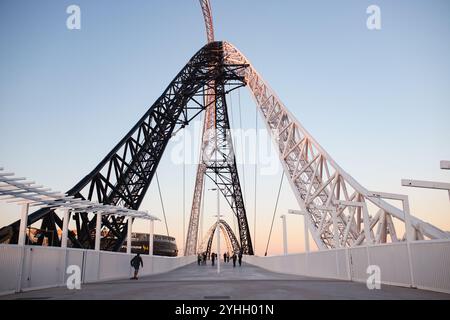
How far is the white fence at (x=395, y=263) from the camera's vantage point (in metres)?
11.0

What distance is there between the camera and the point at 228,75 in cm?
3578

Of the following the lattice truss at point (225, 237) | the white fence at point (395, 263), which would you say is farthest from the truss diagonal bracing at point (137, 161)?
the lattice truss at point (225, 237)

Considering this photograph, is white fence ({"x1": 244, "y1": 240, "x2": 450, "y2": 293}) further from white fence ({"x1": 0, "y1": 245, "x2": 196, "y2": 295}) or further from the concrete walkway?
white fence ({"x1": 0, "y1": 245, "x2": 196, "y2": 295})

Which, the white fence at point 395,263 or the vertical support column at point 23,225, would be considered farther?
the vertical support column at point 23,225

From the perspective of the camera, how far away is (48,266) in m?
14.2

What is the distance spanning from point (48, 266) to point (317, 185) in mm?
25221

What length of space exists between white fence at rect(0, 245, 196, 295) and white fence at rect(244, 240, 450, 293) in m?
12.1

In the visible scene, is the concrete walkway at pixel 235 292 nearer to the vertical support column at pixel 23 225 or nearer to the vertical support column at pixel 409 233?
the vertical support column at pixel 409 233

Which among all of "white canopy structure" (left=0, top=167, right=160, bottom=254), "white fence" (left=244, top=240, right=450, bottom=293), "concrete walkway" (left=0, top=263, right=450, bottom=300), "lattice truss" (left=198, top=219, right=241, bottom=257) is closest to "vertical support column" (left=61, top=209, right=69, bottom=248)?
"white canopy structure" (left=0, top=167, right=160, bottom=254)

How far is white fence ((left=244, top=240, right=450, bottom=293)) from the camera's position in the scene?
10984 mm

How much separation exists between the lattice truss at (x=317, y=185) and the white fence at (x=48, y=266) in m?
13.2
